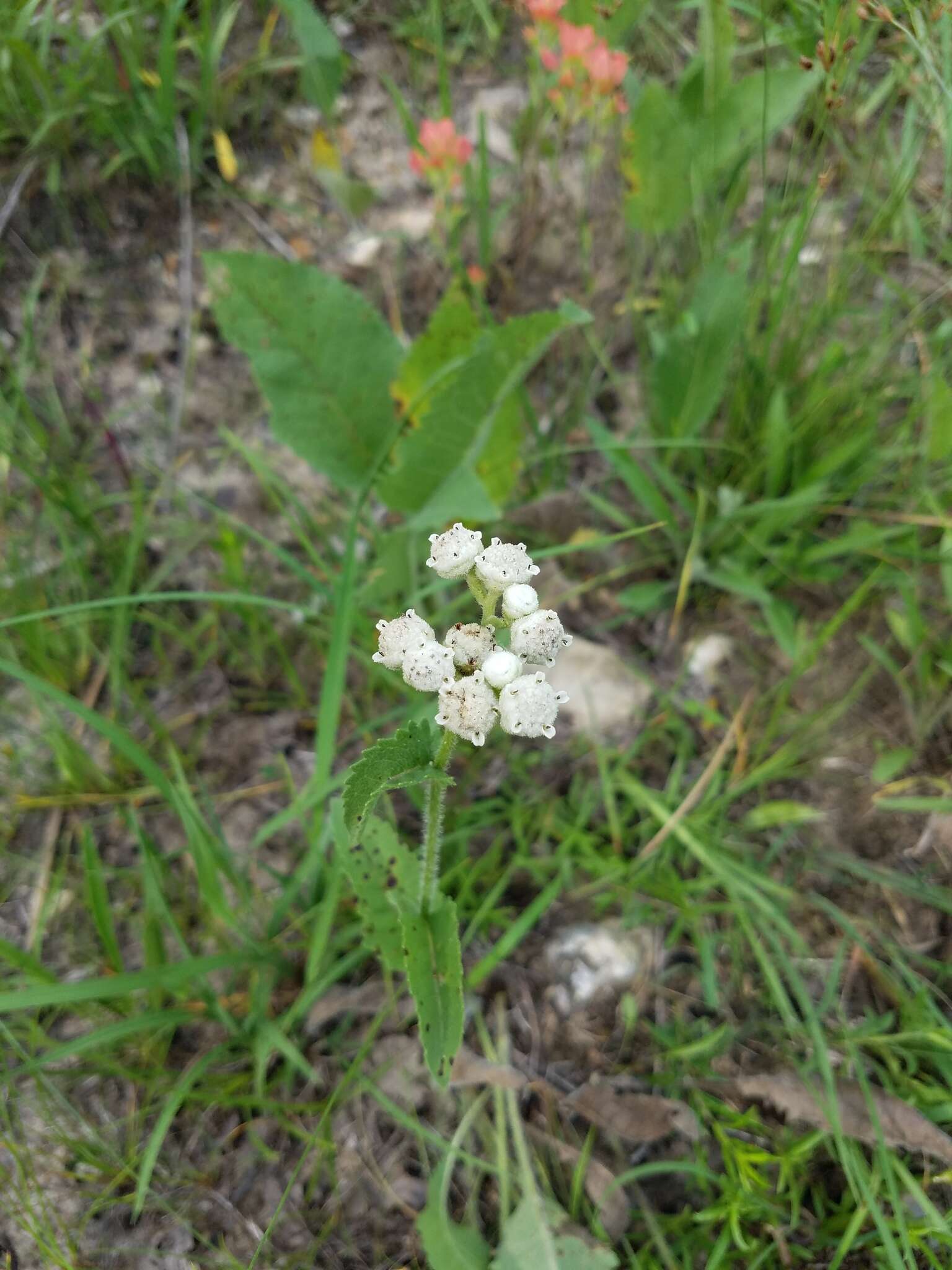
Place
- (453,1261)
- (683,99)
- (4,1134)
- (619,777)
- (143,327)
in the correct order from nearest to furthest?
(453,1261), (4,1134), (619,777), (683,99), (143,327)

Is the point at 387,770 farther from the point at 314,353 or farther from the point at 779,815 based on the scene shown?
the point at 314,353

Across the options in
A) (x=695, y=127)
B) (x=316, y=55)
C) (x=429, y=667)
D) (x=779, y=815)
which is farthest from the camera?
(x=316, y=55)

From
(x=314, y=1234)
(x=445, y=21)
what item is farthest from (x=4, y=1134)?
(x=445, y=21)

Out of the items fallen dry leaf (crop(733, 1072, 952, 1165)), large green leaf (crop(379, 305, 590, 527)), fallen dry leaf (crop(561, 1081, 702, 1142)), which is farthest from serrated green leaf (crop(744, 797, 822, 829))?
large green leaf (crop(379, 305, 590, 527))

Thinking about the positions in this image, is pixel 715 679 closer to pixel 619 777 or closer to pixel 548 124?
pixel 619 777

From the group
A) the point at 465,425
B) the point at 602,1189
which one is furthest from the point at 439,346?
the point at 602,1189

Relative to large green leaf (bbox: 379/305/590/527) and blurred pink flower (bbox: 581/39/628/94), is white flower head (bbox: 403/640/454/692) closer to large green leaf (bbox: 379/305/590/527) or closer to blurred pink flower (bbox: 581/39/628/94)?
large green leaf (bbox: 379/305/590/527)
